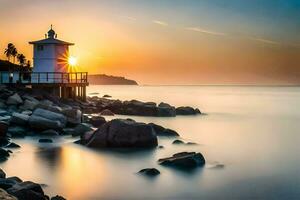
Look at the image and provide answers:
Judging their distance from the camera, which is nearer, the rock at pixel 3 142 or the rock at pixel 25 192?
the rock at pixel 25 192

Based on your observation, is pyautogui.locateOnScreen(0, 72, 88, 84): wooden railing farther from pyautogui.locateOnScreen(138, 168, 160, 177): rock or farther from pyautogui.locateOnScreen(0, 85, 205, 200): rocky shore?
pyautogui.locateOnScreen(138, 168, 160, 177): rock

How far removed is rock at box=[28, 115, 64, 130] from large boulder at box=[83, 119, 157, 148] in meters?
4.40

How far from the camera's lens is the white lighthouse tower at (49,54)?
Answer: 4184cm

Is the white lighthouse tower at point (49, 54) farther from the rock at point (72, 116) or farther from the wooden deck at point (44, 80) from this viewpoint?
the rock at point (72, 116)

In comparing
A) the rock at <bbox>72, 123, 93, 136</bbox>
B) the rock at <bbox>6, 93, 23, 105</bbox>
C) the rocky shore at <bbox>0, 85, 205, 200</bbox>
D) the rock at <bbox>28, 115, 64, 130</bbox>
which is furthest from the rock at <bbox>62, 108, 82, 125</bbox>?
the rock at <bbox>6, 93, 23, 105</bbox>

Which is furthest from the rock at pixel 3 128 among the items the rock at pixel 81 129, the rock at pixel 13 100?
the rock at pixel 13 100

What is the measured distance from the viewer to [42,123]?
1029 inches

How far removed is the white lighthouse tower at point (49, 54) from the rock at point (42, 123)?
1632 centimetres

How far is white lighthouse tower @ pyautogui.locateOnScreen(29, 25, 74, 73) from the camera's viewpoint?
4184 centimetres

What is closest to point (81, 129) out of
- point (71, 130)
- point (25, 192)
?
point (71, 130)

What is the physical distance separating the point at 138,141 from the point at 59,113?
295 inches

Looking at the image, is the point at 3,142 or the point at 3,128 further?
the point at 3,128

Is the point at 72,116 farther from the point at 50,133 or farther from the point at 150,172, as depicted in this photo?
the point at 150,172

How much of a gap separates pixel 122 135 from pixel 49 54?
21969 millimetres
